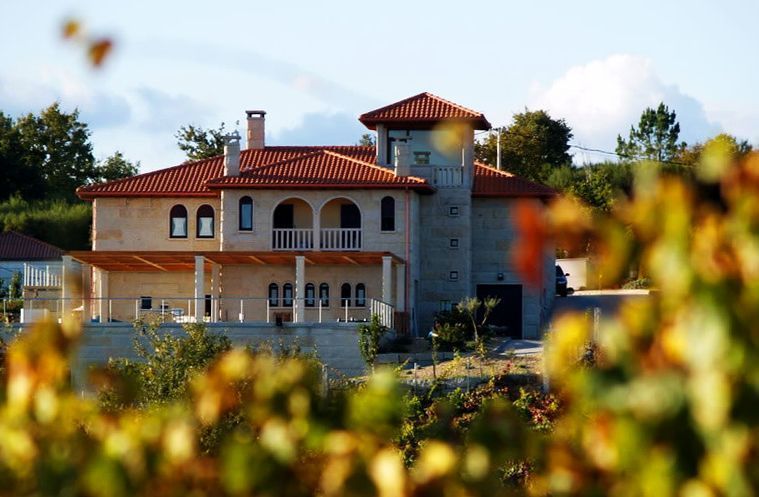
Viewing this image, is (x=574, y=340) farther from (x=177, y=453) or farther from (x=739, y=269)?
(x=177, y=453)

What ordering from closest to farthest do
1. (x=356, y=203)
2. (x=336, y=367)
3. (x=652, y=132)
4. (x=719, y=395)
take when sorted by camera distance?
(x=719, y=395) → (x=336, y=367) → (x=356, y=203) → (x=652, y=132)

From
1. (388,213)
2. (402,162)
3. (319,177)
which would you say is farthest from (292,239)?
(402,162)

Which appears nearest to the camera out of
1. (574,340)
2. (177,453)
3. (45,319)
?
(574,340)

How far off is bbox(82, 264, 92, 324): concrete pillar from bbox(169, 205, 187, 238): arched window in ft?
8.39

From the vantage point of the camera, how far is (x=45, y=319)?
5914 millimetres

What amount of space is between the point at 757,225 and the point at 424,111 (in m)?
42.4

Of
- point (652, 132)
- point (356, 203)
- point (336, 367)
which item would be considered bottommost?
point (336, 367)

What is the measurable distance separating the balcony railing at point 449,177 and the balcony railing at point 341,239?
3.30 meters

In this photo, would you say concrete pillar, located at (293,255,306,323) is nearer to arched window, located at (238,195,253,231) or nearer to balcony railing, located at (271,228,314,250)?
balcony railing, located at (271,228,314,250)

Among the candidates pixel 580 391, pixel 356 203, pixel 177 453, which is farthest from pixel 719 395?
pixel 356 203

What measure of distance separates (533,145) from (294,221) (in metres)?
31.3

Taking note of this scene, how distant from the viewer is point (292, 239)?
4506 centimetres

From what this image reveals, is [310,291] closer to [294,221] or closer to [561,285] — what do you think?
[294,221]

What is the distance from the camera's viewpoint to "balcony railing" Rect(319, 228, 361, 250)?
148 feet
